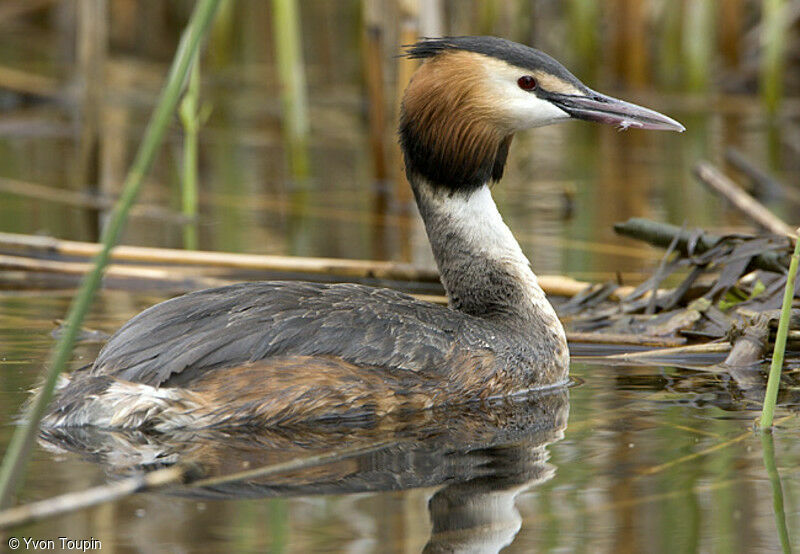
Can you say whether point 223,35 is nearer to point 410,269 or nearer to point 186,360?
point 410,269

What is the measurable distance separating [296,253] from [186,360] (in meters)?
3.41

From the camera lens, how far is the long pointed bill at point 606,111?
518 centimetres

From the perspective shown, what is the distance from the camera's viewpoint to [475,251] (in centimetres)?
550

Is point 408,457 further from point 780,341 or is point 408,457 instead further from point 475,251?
point 475,251

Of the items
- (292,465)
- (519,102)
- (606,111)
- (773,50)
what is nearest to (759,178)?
(773,50)

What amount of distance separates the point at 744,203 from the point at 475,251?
2096mm

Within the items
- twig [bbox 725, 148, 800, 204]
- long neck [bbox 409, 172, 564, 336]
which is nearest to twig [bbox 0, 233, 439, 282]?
long neck [bbox 409, 172, 564, 336]

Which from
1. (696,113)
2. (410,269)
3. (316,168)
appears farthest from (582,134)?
(410,269)

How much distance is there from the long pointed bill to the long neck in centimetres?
51

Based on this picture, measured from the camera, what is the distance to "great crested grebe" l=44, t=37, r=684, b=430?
4445mm

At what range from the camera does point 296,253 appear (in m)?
7.82

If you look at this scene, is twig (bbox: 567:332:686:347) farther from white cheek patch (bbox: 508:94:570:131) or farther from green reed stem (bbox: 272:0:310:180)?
green reed stem (bbox: 272:0:310:180)

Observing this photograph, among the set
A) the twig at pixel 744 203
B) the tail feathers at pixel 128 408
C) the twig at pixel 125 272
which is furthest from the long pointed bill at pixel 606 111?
the twig at pixel 125 272

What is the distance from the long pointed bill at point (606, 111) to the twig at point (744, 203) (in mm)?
1304
